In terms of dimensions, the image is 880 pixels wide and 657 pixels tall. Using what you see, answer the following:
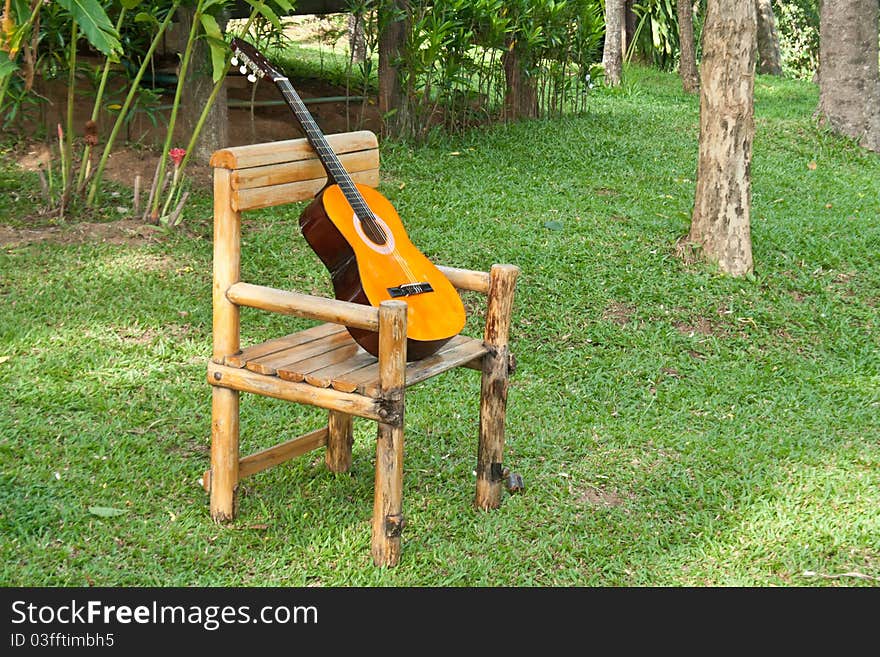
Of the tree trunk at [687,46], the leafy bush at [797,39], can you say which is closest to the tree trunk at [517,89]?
the tree trunk at [687,46]

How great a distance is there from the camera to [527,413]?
4.73 meters

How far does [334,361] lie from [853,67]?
26.2 ft

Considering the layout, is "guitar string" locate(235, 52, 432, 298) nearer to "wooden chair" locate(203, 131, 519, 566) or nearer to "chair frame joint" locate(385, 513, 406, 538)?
"wooden chair" locate(203, 131, 519, 566)

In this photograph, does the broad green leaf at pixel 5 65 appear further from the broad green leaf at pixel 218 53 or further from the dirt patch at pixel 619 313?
the dirt patch at pixel 619 313

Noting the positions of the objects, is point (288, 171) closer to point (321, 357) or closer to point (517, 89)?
point (321, 357)

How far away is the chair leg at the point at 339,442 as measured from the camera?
3.99m

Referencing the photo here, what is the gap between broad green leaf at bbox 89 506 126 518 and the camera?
3.61m

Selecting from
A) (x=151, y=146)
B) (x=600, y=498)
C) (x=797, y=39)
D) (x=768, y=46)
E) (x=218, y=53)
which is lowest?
(x=600, y=498)

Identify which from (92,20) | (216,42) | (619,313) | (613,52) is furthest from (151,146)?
Result: (613,52)

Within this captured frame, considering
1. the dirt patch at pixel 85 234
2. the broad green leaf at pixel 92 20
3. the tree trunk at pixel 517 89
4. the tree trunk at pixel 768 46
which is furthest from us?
the tree trunk at pixel 768 46

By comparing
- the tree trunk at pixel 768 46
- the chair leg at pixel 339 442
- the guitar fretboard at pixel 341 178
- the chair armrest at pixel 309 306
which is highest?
the tree trunk at pixel 768 46

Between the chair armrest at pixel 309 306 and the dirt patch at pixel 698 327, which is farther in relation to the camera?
the dirt patch at pixel 698 327

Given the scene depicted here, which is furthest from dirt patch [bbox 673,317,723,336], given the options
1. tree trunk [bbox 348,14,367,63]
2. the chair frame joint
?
tree trunk [bbox 348,14,367,63]


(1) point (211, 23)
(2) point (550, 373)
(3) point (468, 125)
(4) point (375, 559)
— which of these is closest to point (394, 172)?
(3) point (468, 125)
